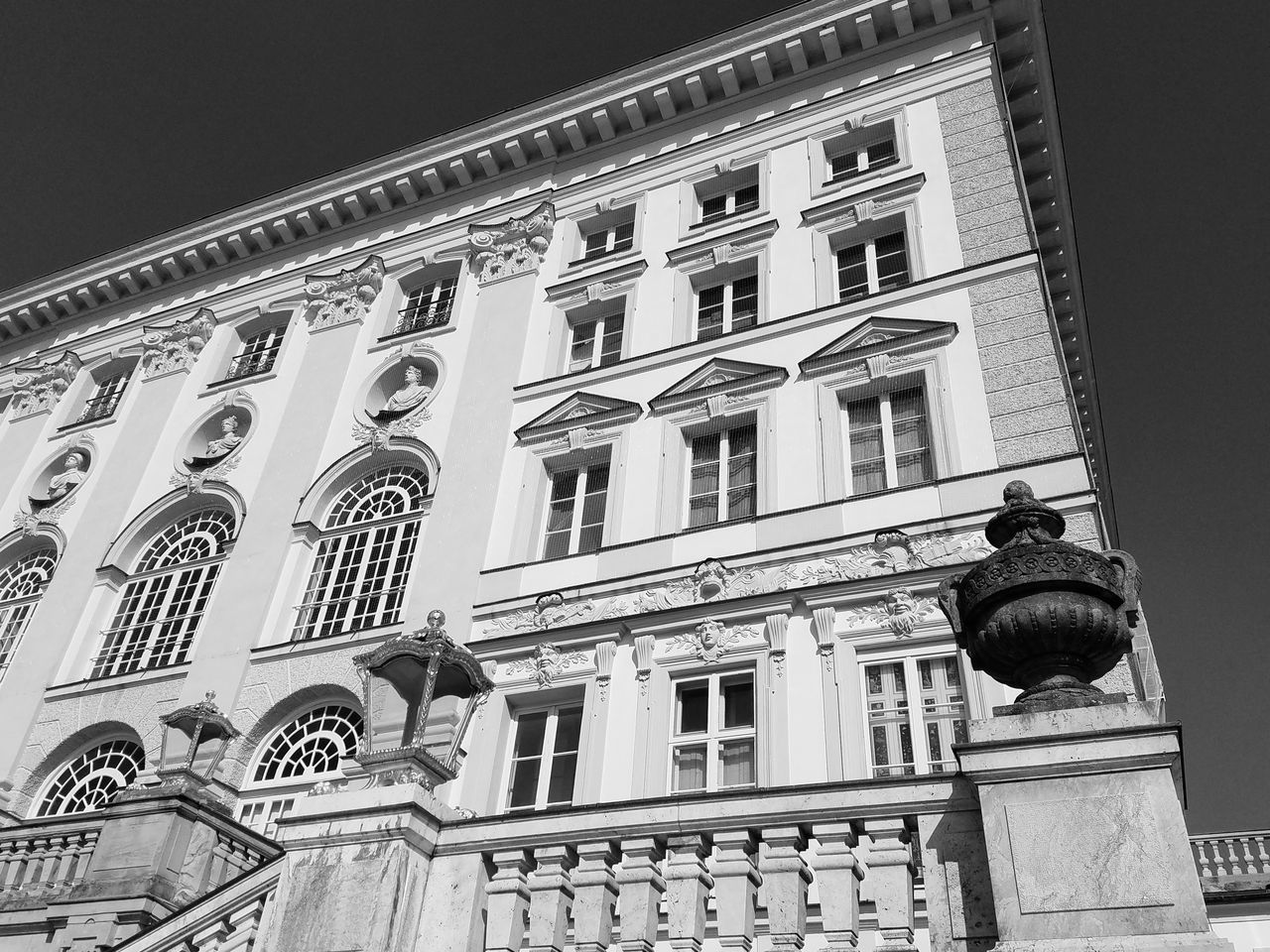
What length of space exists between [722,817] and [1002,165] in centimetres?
1412

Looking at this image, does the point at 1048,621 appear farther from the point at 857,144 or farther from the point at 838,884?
the point at 857,144

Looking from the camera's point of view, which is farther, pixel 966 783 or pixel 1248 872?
pixel 1248 872

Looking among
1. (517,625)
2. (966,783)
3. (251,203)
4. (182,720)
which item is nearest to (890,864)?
(966,783)

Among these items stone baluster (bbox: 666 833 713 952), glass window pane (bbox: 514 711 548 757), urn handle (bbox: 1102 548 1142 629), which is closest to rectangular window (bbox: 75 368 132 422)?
glass window pane (bbox: 514 711 548 757)

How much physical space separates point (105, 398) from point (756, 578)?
1854 centimetres

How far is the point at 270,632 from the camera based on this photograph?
17266 millimetres

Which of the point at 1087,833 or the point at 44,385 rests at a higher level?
the point at 44,385

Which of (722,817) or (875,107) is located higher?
(875,107)

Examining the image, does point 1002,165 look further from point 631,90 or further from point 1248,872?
point 1248,872

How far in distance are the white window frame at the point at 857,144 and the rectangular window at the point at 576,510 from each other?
660cm

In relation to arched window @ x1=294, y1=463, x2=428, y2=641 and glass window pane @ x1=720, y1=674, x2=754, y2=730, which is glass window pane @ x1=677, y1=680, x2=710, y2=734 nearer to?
glass window pane @ x1=720, y1=674, x2=754, y2=730

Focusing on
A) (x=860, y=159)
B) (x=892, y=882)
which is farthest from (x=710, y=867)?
(x=860, y=159)

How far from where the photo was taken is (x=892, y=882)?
5098 millimetres

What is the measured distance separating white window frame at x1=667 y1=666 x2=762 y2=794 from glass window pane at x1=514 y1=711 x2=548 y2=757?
206cm
